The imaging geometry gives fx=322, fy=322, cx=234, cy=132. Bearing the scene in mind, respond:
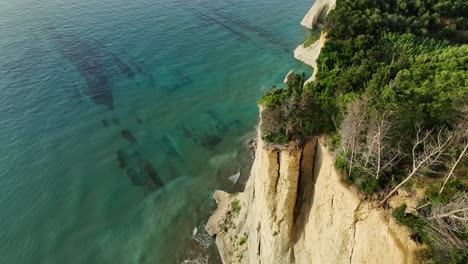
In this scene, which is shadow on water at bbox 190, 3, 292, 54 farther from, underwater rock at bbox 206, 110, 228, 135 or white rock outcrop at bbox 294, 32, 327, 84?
underwater rock at bbox 206, 110, 228, 135

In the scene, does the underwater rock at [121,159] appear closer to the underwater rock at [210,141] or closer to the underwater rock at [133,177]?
the underwater rock at [133,177]

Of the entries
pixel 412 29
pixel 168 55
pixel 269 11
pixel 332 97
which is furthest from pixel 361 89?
pixel 269 11

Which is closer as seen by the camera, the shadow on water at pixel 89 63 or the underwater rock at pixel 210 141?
the underwater rock at pixel 210 141

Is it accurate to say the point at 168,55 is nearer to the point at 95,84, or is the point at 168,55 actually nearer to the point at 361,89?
the point at 95,84

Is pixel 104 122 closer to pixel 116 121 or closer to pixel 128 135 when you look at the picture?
pixel 116 121

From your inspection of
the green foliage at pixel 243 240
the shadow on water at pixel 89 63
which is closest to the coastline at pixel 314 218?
the green foliage at pixel 243 240

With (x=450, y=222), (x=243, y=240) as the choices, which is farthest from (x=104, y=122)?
(x=450, y=222)
